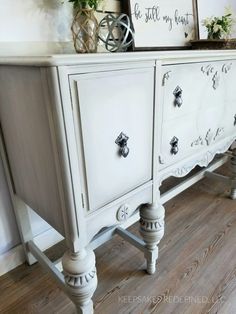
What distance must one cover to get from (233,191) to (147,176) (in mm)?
1095

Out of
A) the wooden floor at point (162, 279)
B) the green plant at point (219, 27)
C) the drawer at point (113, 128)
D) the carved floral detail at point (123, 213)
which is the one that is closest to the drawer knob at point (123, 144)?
the drawer at point (113, 128)

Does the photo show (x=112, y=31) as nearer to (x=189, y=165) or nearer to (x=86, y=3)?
(x=86, y=3)

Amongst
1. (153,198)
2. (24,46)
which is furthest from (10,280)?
(24,46)

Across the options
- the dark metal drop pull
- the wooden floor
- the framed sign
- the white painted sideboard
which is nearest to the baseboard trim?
the wooden floor

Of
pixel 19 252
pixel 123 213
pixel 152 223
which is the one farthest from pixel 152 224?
pixel 19 252

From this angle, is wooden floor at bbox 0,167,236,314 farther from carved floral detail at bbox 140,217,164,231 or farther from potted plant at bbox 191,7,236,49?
potted plant at bbox 191,7,236,49

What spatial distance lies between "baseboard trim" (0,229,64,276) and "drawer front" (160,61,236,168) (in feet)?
2.41

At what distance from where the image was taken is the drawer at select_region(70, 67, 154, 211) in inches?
27.3

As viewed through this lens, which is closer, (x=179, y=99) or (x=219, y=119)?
(x=179, y=99)

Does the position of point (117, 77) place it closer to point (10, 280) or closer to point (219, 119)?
point (219, 119)

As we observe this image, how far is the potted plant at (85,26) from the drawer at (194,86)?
30 centimetres

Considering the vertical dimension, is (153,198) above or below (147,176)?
below

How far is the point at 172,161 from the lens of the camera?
1.10 metres

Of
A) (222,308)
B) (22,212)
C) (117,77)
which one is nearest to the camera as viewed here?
(117,77)
